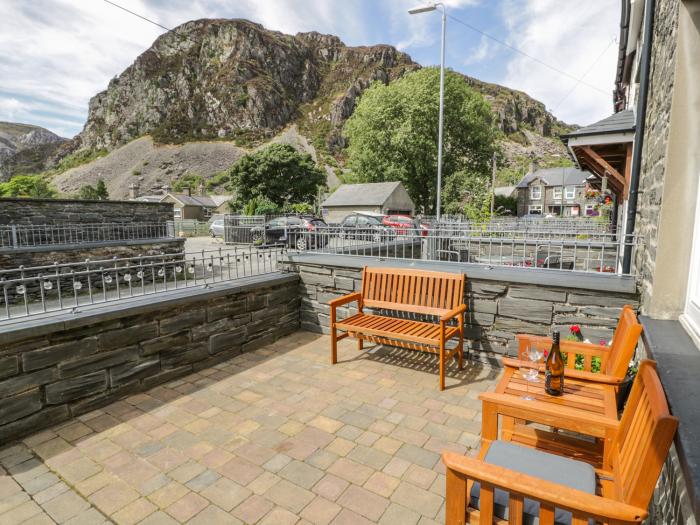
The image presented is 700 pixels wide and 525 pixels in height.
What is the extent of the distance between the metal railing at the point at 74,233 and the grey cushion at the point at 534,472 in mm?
12424

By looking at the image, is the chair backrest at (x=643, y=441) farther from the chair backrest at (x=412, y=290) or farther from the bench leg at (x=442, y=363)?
the chair backrest at (x=412, y=290)

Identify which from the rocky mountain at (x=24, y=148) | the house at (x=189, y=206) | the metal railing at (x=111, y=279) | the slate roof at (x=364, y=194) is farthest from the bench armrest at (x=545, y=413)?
the rocky mountain at (x=24, y=148)

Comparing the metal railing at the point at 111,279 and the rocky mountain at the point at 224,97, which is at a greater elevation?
the rocky mountain at the point at 224,97

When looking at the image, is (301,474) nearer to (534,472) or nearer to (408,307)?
(534,472)

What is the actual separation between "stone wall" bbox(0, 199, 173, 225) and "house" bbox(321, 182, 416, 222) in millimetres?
17541

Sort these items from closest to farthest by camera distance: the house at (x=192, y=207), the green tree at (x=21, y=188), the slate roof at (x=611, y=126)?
the slate roof at (x=611, y=126), the green tree at (x=21, y=188), the house at (x=192, y=207)

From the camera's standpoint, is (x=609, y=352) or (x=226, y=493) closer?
(x=226, y=493)

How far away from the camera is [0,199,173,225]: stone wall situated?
11148mm

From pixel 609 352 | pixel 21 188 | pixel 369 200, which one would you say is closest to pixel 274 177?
pixel 369 200

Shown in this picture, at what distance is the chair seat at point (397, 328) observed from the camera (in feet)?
14.1

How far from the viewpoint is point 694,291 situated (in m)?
2.65

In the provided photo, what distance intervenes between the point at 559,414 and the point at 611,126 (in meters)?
5.64

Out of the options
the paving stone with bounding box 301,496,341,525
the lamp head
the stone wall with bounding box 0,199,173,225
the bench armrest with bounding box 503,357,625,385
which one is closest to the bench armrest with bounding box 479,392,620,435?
the bench armrest with bounding box 503,357,625,385

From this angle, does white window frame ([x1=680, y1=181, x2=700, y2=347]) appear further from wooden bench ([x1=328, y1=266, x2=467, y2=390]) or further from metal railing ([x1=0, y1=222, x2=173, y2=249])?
metal railing ([x1=0, y1=222, x2=173, y2=249])
